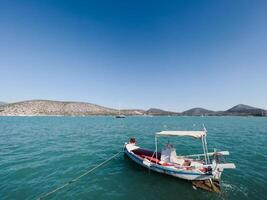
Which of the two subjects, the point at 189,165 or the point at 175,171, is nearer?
the point at 175,171

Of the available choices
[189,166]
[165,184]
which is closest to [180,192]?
[165,184]

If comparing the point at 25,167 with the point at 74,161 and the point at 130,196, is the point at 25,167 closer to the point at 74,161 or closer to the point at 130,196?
the point at 74,161

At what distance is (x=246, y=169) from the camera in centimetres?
1798

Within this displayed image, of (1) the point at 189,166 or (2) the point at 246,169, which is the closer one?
(1) the point at 189,166

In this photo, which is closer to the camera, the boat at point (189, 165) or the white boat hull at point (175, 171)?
the boat at point (189, 165)

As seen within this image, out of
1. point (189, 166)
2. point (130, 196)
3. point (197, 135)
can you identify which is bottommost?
point (130, 196)

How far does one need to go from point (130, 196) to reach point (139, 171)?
5.25 m

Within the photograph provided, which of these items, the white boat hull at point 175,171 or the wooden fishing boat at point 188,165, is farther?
the white boat hull at point 175,171

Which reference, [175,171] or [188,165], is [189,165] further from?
[175,171]

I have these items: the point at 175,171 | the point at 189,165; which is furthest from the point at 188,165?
the point at 175,171

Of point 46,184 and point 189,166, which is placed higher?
point 189,166

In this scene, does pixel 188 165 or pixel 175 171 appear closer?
pixel 175 171

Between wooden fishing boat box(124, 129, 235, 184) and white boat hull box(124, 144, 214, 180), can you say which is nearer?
wooden fishing boat box(124, 129, 235, 184)

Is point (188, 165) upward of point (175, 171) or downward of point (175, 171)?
upward
